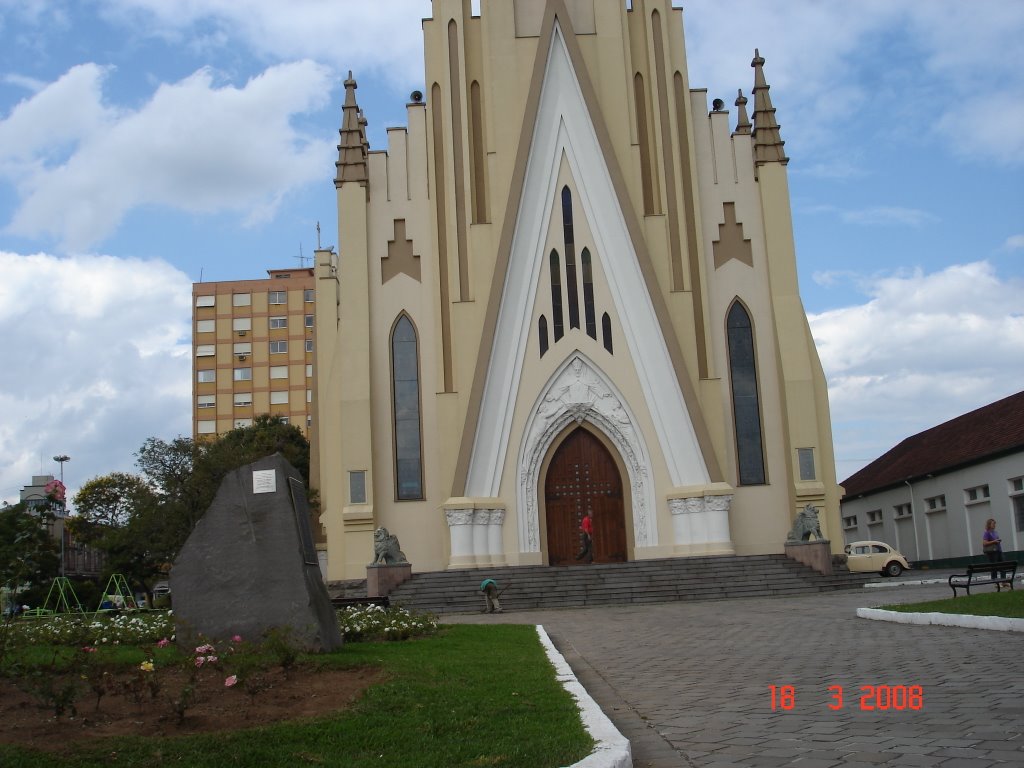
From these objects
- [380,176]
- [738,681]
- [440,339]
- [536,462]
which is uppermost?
[380,176]

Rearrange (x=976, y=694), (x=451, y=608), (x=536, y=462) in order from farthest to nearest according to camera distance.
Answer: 1. (x=536, y=462)
2. (x=451, y=608)
3. (x=976, y=694)

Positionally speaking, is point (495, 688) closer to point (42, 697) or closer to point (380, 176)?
point (42, 697)

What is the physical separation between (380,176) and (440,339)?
5.52 meters

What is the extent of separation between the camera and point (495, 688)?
8891 mm

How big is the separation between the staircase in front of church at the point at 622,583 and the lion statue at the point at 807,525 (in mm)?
746

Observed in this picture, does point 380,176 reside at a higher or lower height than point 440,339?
higher

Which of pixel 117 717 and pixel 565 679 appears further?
pixel 565 679

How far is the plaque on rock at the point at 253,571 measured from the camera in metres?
11.2

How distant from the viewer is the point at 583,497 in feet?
96.8

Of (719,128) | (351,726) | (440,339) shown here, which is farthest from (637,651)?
(719,128)

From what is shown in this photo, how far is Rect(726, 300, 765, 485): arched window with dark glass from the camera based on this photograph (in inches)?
1175

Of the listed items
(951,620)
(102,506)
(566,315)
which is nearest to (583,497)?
(566,315)
